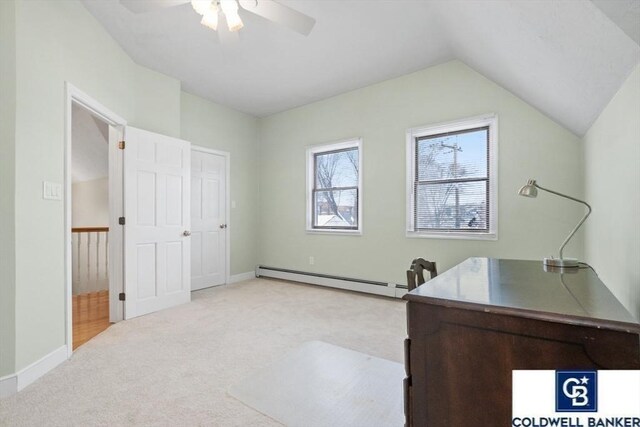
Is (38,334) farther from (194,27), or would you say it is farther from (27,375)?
(194,27)

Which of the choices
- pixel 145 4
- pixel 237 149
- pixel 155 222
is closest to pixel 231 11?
pixel 145 4

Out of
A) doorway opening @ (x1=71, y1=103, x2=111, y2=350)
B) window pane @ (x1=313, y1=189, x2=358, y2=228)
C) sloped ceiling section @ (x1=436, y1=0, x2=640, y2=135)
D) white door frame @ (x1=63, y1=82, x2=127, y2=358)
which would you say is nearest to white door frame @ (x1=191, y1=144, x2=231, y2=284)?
window pane @ (x1=313, y1=189, x2=358, y2=228)

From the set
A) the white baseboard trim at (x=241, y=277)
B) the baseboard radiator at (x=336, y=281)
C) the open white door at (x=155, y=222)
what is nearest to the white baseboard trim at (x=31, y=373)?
the open white door at (x=155, y=222)

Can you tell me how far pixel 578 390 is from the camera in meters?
A: 0.84

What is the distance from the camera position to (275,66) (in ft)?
11.8

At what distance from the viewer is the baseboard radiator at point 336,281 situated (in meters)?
3.89

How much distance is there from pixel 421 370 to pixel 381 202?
3151mm

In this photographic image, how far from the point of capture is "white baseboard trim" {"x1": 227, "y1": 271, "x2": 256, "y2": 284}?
194 inches

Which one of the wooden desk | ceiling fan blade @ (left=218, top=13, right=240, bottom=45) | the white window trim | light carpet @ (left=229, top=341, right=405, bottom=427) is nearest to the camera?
the wooden desk

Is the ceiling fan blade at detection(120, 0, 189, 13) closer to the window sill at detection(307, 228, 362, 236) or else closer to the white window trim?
the white window trim

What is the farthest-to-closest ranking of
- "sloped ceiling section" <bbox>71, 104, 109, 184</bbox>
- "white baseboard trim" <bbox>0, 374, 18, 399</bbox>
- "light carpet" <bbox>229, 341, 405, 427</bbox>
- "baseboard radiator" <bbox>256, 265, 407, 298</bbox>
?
"sloped ceiling section" <bbox>71, 104, 109, 184</bbox>
"baseboard radiator" <bbox>256, 265, 407, 298</bbox>
"white baseboard trim" <bbox>0, 374, 18, 399</bbox>
"light carpet" <bbox>229, 341, 405, 427</bbox>

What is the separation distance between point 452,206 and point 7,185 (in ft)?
13.2

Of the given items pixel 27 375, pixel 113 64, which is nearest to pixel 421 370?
pixel 27 375

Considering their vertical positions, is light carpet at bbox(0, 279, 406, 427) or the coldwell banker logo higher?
the coldwell banker logo
